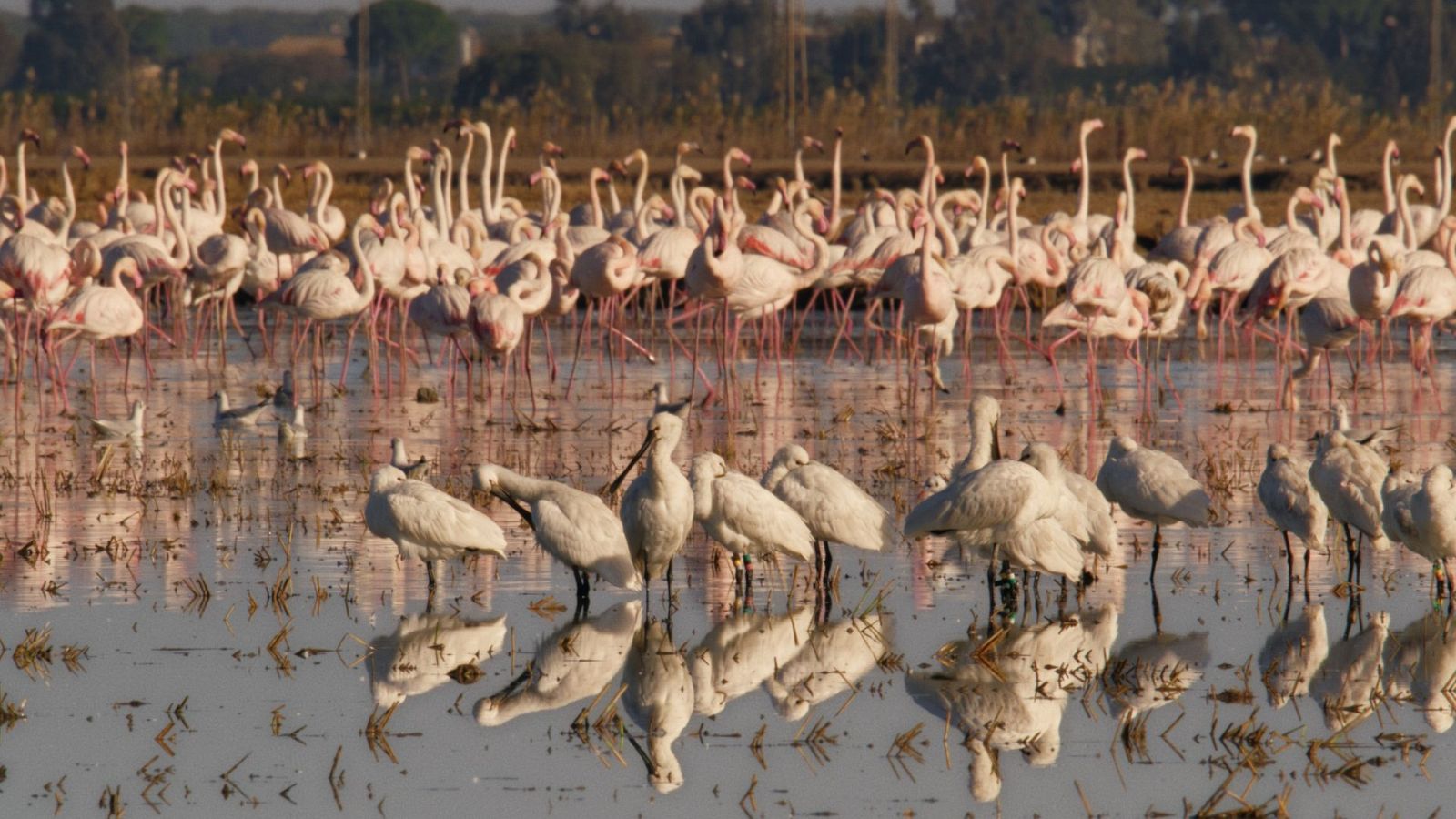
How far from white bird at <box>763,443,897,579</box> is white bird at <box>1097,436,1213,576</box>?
34.6 inches

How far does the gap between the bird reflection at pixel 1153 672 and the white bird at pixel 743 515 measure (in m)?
1.24

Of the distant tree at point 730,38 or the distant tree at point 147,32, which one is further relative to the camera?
the distant tree at point 147,32

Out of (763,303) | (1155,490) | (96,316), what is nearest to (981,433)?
(1155,490)

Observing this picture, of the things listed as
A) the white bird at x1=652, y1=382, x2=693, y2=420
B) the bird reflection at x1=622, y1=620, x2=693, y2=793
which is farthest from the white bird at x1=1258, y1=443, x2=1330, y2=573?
the white bird at x1=652, y1=382, x2=693, y2=420

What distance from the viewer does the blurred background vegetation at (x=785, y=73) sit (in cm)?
3506

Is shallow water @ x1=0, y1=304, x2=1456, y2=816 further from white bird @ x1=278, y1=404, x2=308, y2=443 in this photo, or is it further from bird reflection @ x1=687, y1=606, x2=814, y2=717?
white bird @ x1=278, y1=404, x2=308, y2=443

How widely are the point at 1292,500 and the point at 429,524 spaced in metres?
3.10

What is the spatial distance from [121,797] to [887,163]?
27.6 meters

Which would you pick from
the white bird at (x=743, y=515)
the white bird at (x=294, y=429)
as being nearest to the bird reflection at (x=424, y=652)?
the white bird at (x=743, y=515)

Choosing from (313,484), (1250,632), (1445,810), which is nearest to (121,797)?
(1445,810)

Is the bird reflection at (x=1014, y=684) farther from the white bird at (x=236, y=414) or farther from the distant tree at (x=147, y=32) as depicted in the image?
the distant tree at (x=147, y=32)

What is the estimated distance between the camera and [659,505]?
7652 millimetres

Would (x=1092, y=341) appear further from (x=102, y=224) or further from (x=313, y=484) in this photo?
(x=102, y=224)

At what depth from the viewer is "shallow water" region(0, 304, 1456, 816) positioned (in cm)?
572
